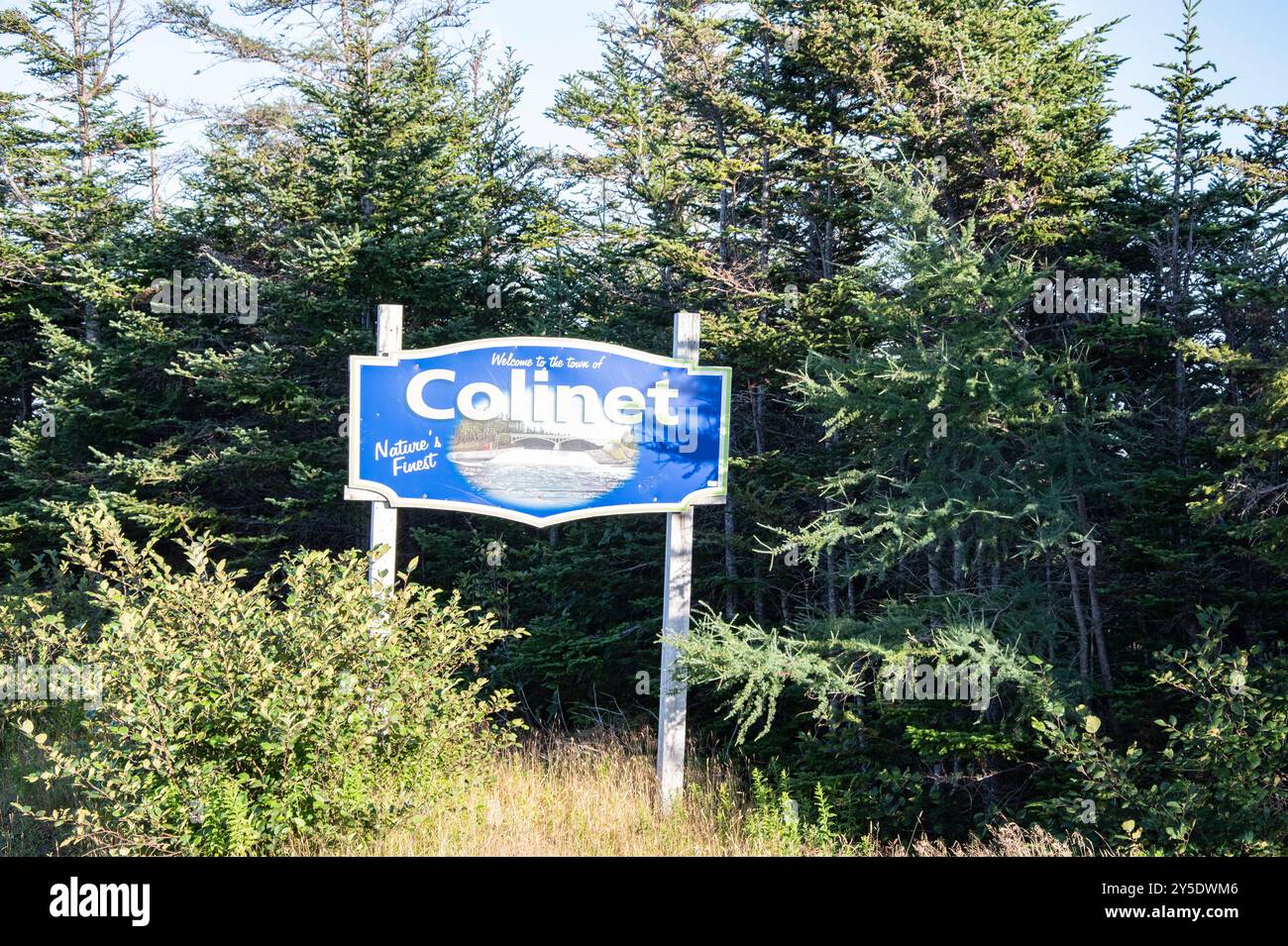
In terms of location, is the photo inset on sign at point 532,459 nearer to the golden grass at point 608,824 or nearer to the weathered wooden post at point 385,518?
the weathered wooden post at point 385,518

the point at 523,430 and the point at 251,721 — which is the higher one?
the point at 523,430

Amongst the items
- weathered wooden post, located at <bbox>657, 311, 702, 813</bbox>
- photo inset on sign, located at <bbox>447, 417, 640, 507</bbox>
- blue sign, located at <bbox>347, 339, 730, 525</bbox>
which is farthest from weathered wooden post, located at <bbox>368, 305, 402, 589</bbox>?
weathered wooden post, located at <bbox>657, 311, 702, 813</bbox>

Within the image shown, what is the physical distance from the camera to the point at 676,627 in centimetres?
857

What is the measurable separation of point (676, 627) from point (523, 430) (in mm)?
2105

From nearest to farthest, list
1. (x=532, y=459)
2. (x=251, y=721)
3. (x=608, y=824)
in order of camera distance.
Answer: (x=251, y=721) < (x=608, y=824) < (x=532, y=459)

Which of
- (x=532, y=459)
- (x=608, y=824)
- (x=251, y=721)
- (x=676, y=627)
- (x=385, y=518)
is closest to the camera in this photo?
(x=251, y=721)

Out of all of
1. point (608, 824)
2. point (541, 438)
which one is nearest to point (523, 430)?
point (541, 438)

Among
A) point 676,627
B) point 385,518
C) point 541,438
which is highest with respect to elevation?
point 541,438

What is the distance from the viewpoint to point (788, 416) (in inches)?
500

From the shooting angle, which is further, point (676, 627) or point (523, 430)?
point (676, 627)

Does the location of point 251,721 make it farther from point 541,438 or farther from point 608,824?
point 541,438

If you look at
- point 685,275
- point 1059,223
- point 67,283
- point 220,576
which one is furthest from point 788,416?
point 67,283

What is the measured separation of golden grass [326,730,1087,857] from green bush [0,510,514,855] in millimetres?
293

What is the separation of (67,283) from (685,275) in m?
11.2
